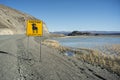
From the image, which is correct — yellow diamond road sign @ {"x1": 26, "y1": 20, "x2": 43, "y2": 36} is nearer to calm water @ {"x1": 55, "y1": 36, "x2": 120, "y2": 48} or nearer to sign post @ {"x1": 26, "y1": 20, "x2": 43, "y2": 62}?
sign post @ {"x1": 26, "y1": 20, "x2": 43, "y2": 62}

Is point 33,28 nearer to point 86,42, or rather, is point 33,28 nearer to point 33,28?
point 33,28

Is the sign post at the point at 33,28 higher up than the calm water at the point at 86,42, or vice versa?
the sign post at the point at 33,28

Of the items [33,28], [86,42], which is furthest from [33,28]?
[86,42]

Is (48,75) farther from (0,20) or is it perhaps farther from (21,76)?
(0,20)

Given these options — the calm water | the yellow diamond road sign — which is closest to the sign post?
the yellow diamond road sign

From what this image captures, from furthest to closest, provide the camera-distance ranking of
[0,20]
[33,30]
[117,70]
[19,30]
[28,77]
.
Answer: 1. [19,30]
2. [0,20]
3. [33,30]
4. [117,70]
5. [28,77]

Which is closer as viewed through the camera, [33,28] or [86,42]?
[33,28]

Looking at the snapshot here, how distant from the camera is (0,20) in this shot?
9844 cm

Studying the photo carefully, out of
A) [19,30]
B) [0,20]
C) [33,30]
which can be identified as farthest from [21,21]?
[33,30]

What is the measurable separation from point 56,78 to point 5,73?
257 cm

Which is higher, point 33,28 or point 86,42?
point 33,28

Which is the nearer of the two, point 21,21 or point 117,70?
point 117,70

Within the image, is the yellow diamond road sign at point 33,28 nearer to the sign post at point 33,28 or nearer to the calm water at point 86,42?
the sign post at point 33,28

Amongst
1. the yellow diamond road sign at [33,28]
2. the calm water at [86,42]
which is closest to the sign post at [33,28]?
the yellow diamond road sign at [33,28]
